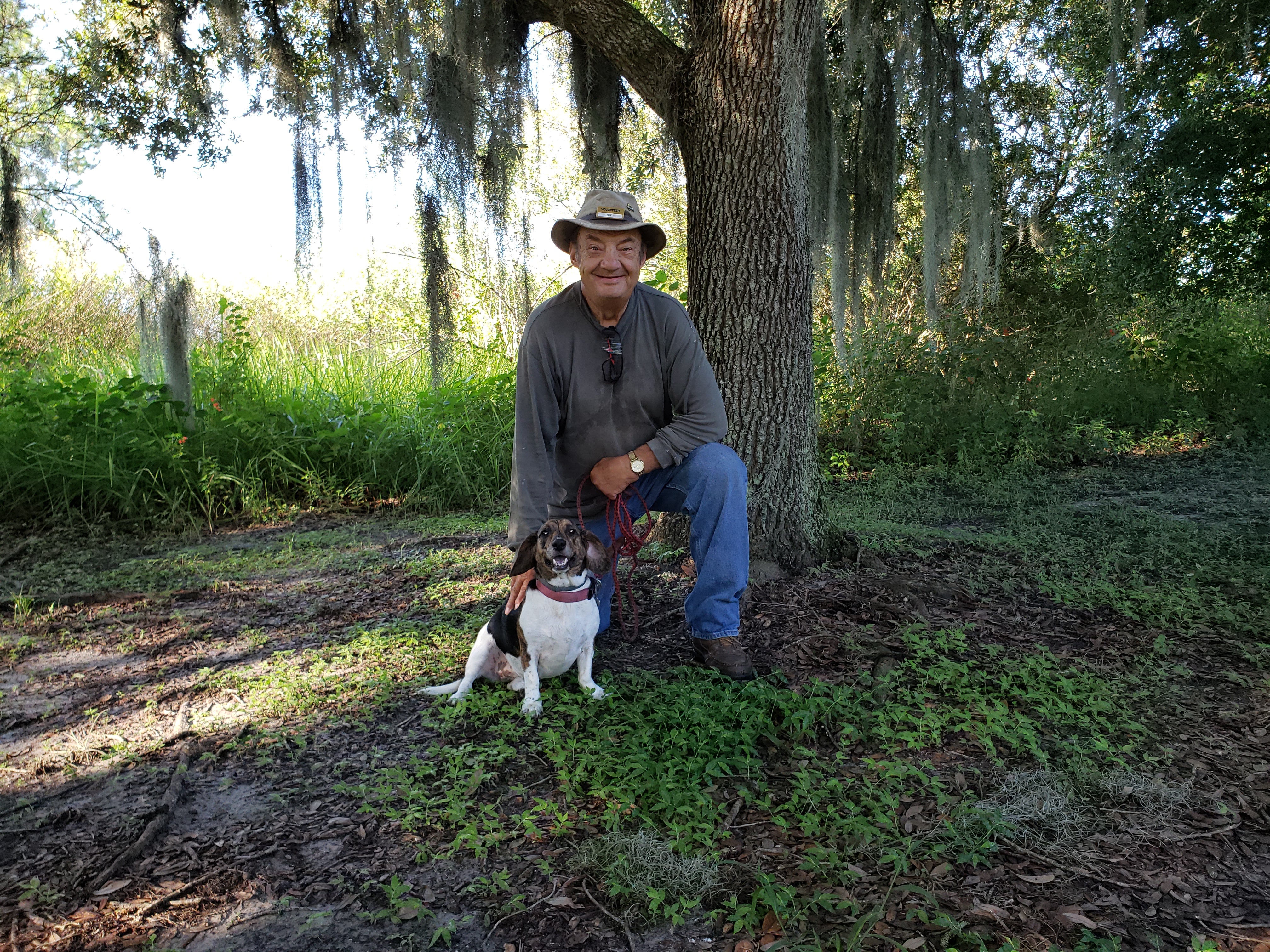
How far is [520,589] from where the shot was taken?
103 inches

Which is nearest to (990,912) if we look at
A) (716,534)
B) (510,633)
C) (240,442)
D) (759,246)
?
(716,534)

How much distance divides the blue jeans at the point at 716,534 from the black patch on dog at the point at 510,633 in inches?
24.5

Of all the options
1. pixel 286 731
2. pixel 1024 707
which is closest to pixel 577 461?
pixel 286 731

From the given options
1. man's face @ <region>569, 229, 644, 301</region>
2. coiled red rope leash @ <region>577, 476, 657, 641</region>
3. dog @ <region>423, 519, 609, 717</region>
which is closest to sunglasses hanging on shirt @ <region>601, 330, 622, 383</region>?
man's face @ <region>569, 229, 644, 301</region>

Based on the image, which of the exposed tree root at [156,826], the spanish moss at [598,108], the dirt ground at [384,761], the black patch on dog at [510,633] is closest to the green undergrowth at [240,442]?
the dirt ground at [384,761]

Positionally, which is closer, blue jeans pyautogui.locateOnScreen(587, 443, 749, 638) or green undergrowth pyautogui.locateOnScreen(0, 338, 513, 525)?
blue jeans pyautogui.locateOnScreen(587, 443, 749, 638)

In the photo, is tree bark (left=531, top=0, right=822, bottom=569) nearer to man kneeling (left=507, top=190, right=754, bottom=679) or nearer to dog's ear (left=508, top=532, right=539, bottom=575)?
man kneeling (left=507, top=190, right=754, bottom=679)

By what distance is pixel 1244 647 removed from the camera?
288 cm

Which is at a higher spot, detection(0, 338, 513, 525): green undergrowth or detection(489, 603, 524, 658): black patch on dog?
detection(0, 338, 513, 525): green undergrowth

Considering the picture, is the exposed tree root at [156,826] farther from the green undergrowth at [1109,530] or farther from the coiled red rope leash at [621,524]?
the green undergrowth at [1109,530]

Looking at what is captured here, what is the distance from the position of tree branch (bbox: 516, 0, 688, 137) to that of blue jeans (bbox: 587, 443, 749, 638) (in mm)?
1877

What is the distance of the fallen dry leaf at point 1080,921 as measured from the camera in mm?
1594

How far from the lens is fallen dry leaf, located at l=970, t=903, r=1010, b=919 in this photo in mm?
1617

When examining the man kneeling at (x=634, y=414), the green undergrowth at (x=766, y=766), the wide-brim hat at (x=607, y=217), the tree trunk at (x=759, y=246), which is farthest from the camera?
the tree trunk at (x=759, y=246)
